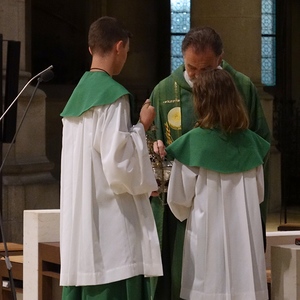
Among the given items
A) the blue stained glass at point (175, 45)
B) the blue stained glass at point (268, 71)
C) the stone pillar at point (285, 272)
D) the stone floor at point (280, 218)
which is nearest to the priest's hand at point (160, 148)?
the stone pillar at point (285, 272)

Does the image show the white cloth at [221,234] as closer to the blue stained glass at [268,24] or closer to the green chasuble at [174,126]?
the green chasuble at [174,126]

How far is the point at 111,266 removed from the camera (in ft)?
17.4

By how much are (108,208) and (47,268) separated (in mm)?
1827

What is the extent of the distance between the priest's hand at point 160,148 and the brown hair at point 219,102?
0.30 m

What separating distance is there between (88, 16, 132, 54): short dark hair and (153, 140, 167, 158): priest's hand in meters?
0.58

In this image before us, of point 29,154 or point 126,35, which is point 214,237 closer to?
point 126,35

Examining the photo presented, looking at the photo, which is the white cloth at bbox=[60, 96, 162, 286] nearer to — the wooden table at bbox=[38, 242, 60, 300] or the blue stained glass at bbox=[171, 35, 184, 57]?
the wooden table at bbox=[38, 242, 60, 300]

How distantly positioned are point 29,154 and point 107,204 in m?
6.96

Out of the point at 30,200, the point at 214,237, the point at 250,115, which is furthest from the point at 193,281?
the point at 30,200

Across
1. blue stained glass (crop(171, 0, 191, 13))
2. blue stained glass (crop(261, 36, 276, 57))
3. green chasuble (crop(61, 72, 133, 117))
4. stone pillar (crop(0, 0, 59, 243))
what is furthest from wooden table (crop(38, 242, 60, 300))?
blue stained glass (crop(261, 36, 276, 57))

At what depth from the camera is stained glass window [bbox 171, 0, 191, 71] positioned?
17953 mm

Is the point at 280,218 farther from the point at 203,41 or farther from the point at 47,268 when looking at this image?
the point at 203,41

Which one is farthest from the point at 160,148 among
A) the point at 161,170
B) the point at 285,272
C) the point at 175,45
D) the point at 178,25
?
the point at 178,25

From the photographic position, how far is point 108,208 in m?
5.31
